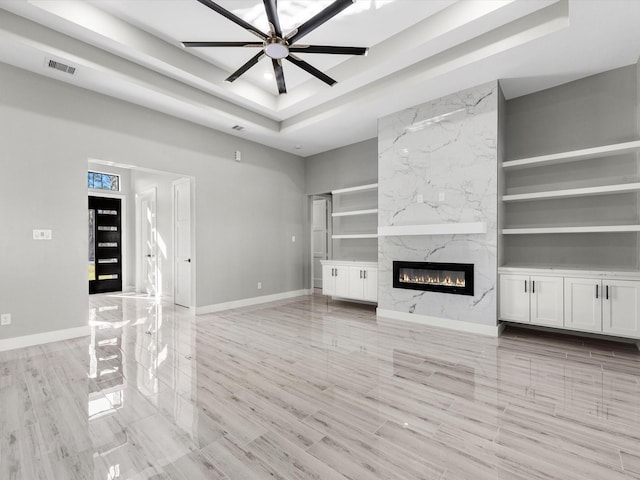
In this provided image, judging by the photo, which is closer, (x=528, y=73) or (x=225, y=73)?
(x=528, y=73)

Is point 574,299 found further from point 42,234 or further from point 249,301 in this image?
point 42,234

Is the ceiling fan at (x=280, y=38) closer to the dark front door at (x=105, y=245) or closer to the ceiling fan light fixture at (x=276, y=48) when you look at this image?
the ceiling fan light fixture at (x=276, y=48)

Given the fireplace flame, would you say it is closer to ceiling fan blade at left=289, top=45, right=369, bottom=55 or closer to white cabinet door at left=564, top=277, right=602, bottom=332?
white cabinet door at left=564, top=277, right=602, bottom=332

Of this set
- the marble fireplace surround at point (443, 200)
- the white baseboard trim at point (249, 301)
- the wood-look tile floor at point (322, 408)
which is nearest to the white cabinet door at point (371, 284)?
the marble fireplace surround at point (443, 200)

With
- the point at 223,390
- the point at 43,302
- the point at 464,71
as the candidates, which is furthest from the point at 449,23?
the point at 43,302

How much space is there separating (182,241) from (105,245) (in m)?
3.36

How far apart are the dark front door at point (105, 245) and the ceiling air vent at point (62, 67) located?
4.92 meters

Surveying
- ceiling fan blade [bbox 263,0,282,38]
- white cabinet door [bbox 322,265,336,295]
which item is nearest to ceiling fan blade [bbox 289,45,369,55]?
ceiling fan blade [bbox 263,0,282,38]

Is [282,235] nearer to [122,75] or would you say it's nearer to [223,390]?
[122,75]

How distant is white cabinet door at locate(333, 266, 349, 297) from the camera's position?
19.4ft

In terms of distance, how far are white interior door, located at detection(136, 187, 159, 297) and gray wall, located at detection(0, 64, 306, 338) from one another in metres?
2.59

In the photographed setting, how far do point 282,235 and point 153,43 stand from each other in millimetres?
4137

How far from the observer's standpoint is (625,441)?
1.88 metres

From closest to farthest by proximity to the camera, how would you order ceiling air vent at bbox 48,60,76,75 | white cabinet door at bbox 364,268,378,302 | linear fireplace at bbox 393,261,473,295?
1. ceiling air vent at bbox 48,60,76,75
2. linear fireplace at bbox 393,261,473,295
3. white cabinet door at bbox 364,268,378,302
